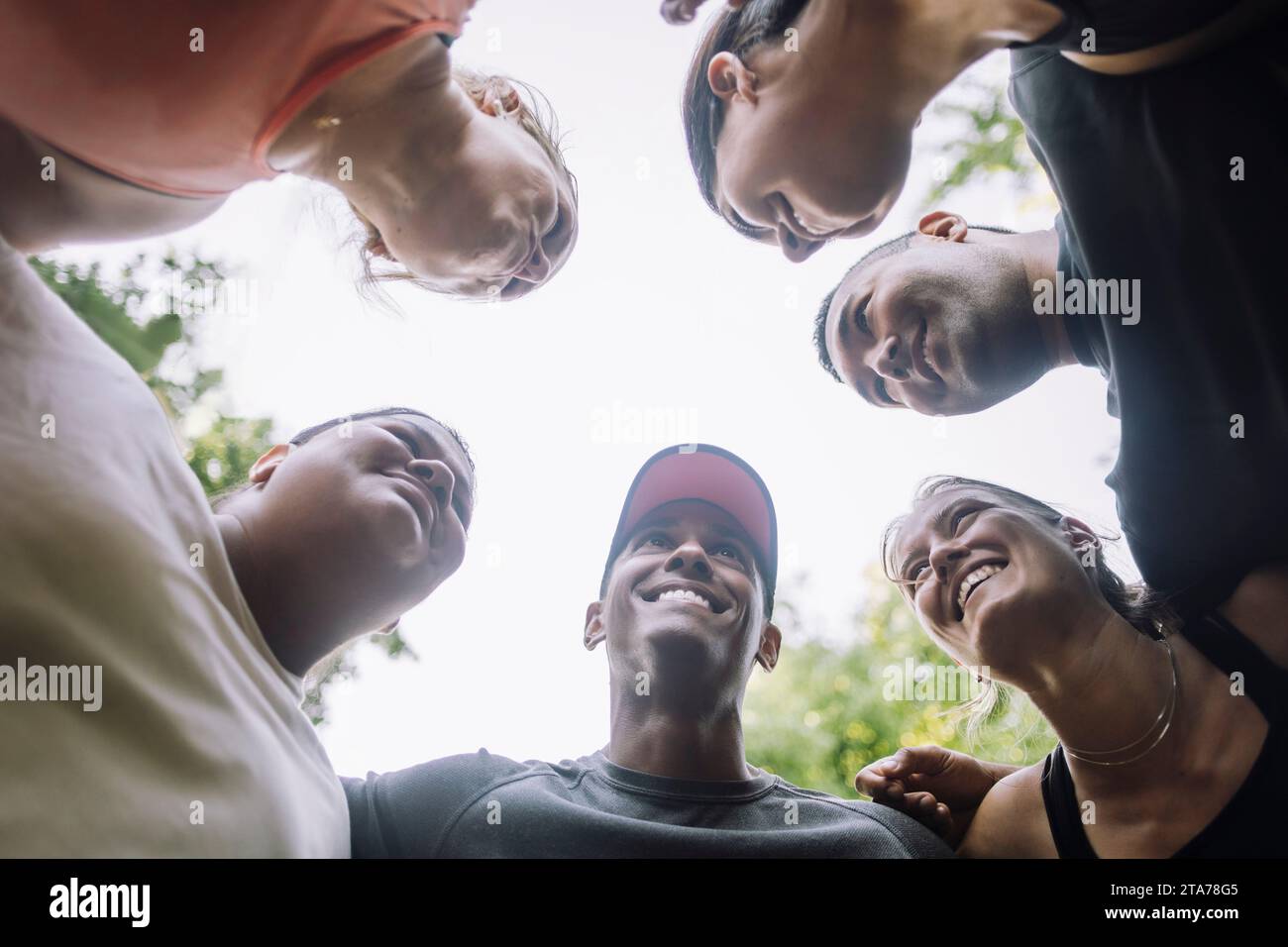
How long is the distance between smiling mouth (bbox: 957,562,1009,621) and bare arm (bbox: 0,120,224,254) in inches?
66.5

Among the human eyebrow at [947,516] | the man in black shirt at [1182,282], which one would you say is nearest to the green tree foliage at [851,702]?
the human eyebrow at [947,516]

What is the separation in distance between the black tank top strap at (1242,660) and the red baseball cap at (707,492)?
2.85 ft

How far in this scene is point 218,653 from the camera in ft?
5.09

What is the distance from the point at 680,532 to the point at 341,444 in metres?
0.77

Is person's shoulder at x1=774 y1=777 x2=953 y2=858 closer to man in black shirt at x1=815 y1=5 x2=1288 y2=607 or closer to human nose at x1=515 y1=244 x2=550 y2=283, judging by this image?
man in black shirt at x1=815 y1=5 x2=1288 y2=607

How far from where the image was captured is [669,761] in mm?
1881

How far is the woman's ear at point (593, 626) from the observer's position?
210cm

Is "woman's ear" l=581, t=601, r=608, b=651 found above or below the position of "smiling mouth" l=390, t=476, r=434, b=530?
below

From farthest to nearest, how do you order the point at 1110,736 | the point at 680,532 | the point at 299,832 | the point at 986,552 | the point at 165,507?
the point at 680,532 < the point at 986,552 < the point at 1110,736 < the point at 165,507 < the point at 299,832

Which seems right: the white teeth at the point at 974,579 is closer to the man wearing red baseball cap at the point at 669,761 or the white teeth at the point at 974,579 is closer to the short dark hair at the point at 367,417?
the man wearing red baseball cap at the point at 669,761

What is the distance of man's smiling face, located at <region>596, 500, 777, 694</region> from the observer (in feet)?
6.27

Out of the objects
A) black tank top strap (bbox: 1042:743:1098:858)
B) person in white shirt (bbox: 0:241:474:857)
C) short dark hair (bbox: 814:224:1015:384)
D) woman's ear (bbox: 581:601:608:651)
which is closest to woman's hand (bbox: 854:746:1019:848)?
black tank top strap (bbox: 1042:743:1098:858)
